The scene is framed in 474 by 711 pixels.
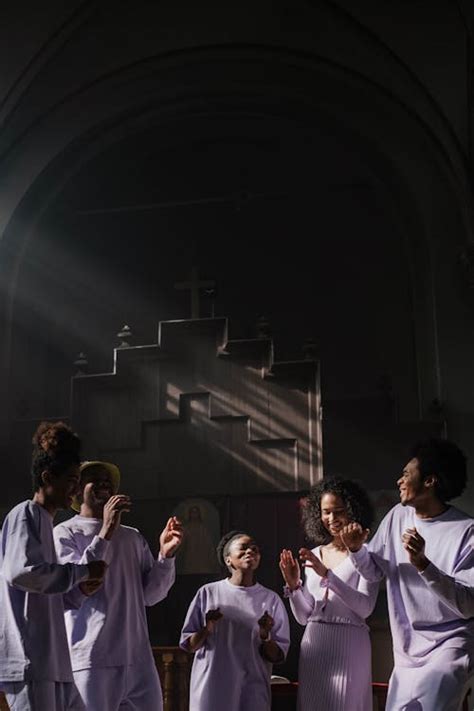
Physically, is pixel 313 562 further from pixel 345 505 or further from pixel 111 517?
pixel 111 517

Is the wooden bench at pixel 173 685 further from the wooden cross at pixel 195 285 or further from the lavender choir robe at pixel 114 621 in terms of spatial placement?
the wooden cross at pixel 195 285

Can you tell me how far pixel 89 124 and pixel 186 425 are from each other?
15.4ft

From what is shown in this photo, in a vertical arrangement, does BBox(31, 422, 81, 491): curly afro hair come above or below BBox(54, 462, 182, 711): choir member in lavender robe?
above

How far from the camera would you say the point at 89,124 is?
1257 centimetres

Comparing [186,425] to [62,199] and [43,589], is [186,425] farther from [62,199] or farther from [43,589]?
[43,589]

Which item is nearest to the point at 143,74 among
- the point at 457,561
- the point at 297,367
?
the point at 297,367

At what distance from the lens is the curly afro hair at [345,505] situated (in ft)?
18.9

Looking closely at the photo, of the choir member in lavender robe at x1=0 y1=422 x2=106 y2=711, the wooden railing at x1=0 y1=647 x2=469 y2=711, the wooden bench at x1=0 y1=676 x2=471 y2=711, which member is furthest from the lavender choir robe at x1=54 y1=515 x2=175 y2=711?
the wooden railing at x1=0 y1=647 x2=469 y2=711

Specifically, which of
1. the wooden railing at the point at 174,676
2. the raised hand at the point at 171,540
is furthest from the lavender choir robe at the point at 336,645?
the wooden railing at the point at 174,676

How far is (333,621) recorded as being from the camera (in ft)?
17.5

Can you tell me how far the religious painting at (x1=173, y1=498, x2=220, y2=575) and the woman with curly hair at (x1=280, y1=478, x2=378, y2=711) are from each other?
14.3 ft

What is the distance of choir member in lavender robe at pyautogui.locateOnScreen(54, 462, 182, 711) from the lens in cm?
461

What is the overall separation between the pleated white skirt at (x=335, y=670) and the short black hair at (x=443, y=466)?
1.27 m

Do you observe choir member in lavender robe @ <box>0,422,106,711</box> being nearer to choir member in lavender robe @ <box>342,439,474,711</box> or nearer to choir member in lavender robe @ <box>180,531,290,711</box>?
choir member in lavender robe @ <box>342,439,474,711</box>
